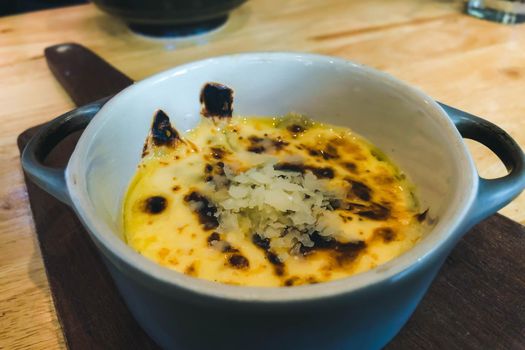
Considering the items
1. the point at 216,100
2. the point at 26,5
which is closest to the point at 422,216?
the point at 216,100

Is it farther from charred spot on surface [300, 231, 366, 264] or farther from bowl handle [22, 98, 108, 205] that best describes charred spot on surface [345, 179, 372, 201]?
bowl handle [22, 98, 108, 205]

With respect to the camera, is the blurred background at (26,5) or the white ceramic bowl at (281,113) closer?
the white ceramic bowl at (281,113)

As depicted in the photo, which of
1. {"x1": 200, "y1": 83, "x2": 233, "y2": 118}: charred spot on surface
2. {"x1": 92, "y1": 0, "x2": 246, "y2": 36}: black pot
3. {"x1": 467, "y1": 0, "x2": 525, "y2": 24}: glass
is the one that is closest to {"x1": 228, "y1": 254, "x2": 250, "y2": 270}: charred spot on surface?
{"x1": 200, "y1": 83, "x2": 233, "y2": 118}: charred spot on surface

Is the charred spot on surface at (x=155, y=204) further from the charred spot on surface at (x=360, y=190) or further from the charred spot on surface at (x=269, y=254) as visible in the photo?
the charred spot on surface at (x=360, y=190)

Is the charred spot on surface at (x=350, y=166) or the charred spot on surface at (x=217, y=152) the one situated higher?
the charred spot on surface at (x=350, y=166)

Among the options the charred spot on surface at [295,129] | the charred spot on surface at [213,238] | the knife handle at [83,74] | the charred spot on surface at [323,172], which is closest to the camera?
the charred spot on surface at [213,238]

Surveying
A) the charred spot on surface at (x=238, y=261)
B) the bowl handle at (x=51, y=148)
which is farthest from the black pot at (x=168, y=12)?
the charred spot on surface at (x=238, y=261)

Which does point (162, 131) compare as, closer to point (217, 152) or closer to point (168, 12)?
point (217, 152)

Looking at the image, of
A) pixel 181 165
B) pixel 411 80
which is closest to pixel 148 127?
pixel 181 165
